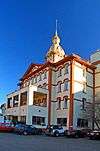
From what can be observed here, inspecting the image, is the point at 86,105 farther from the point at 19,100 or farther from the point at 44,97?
the point at 19,100

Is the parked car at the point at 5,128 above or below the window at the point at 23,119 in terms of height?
below

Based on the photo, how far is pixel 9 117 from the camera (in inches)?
2562

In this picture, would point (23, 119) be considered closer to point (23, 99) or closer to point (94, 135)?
point (23, 99)

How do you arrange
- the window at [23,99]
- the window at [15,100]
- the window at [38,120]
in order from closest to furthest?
the window at [38,120] → the window at [23,99] → the window at [15,100]

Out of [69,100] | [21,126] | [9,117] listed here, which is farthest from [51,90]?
[21,126]

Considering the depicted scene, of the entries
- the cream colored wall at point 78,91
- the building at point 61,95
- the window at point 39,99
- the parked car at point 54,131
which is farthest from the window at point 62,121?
the parked car at point 54,131

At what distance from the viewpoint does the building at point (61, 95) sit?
57969 mm

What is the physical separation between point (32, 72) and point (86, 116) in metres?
18.5

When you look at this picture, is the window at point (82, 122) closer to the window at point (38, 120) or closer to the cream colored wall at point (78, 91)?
the cream colored wall at point (78, 91)

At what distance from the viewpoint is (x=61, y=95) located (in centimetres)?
6050

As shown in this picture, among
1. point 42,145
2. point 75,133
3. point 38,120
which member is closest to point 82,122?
point 38,120

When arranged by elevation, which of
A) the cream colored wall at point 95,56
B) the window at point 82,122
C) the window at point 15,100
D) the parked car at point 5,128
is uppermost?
the cream colored wall at point 95,56

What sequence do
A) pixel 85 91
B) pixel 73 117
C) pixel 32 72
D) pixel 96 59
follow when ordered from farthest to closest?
pixel 32 72, pixel 96 59, pixel 85 91, pixel 73 117

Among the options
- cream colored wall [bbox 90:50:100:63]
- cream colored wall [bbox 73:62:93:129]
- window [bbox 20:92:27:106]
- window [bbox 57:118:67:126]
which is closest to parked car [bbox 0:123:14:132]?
window [bbox 20:92:27:106]
